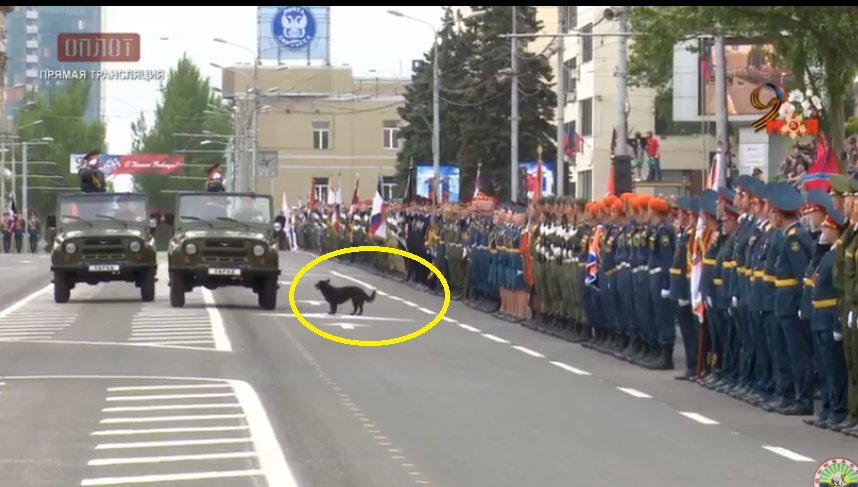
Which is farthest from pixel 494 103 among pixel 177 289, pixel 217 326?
pixel 217 326

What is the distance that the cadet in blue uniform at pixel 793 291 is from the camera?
1859 centimetres

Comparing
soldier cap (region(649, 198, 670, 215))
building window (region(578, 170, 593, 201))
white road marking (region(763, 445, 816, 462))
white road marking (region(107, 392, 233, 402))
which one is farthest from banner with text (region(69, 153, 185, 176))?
white road marking (region(763, 445, 816, 462))

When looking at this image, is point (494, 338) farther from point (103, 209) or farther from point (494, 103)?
point (494, 103)

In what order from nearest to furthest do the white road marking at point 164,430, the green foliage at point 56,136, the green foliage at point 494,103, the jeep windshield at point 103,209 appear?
the white road marking at point 164,430, the jeep windshield at point 103,209, the green foliage at point 494,103, the green foliage at point 56,136

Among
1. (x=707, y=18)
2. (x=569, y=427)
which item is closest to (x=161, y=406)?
(x=569, y=427)

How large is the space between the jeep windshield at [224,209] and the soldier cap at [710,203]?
17.5 m

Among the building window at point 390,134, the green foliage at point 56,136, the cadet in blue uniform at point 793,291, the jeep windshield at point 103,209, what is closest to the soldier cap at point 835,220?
the cadet in blue uniform at point 793,291

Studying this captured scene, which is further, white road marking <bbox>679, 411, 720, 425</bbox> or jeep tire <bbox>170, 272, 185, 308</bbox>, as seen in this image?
jeep tire <bbox>170, 272, 185, 308</bbox>

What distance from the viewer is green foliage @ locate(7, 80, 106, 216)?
153 meters

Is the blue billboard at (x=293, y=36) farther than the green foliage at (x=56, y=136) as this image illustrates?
No

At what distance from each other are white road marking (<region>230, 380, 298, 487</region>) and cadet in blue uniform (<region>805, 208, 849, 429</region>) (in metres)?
4.63

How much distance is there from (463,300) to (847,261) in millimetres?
24914

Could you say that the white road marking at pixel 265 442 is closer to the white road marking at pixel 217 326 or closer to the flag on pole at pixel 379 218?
the white road marking at pixel 217 326

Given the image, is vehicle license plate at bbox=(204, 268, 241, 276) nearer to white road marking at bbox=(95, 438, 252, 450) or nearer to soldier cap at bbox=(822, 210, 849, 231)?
soldier cap at bbox=(822, 210, 849, 231)
